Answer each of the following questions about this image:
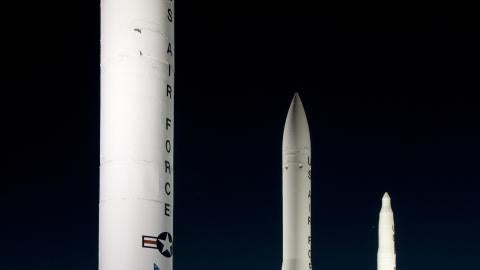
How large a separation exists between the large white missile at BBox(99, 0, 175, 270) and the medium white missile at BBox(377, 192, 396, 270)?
27.3 meters

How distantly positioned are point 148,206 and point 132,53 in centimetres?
305

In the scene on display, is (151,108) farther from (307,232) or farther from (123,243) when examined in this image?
(307,232)

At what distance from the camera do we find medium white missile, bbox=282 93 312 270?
106 ft

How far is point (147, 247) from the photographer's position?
17875 millimetres

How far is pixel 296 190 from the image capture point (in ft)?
107

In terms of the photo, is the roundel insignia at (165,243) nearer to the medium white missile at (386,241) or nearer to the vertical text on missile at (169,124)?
the vertical text on missile at (169,124)

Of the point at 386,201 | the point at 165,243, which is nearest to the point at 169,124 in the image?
the point at 165,243

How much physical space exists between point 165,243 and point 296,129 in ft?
51.1

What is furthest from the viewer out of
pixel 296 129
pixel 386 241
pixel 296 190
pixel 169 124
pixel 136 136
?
pixel 386 241

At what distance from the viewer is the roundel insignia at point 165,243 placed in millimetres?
18109

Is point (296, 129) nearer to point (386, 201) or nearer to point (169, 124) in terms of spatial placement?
point (386, 201)

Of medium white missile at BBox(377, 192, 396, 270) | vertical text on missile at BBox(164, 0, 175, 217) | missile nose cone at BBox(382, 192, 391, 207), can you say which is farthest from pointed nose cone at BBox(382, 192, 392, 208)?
→ vertical text on missile at BBox(164, 0, 175, 217)

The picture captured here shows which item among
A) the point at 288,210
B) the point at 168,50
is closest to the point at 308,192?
the point at 288,210

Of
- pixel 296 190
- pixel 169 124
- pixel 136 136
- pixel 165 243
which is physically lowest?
pixel 165 243
